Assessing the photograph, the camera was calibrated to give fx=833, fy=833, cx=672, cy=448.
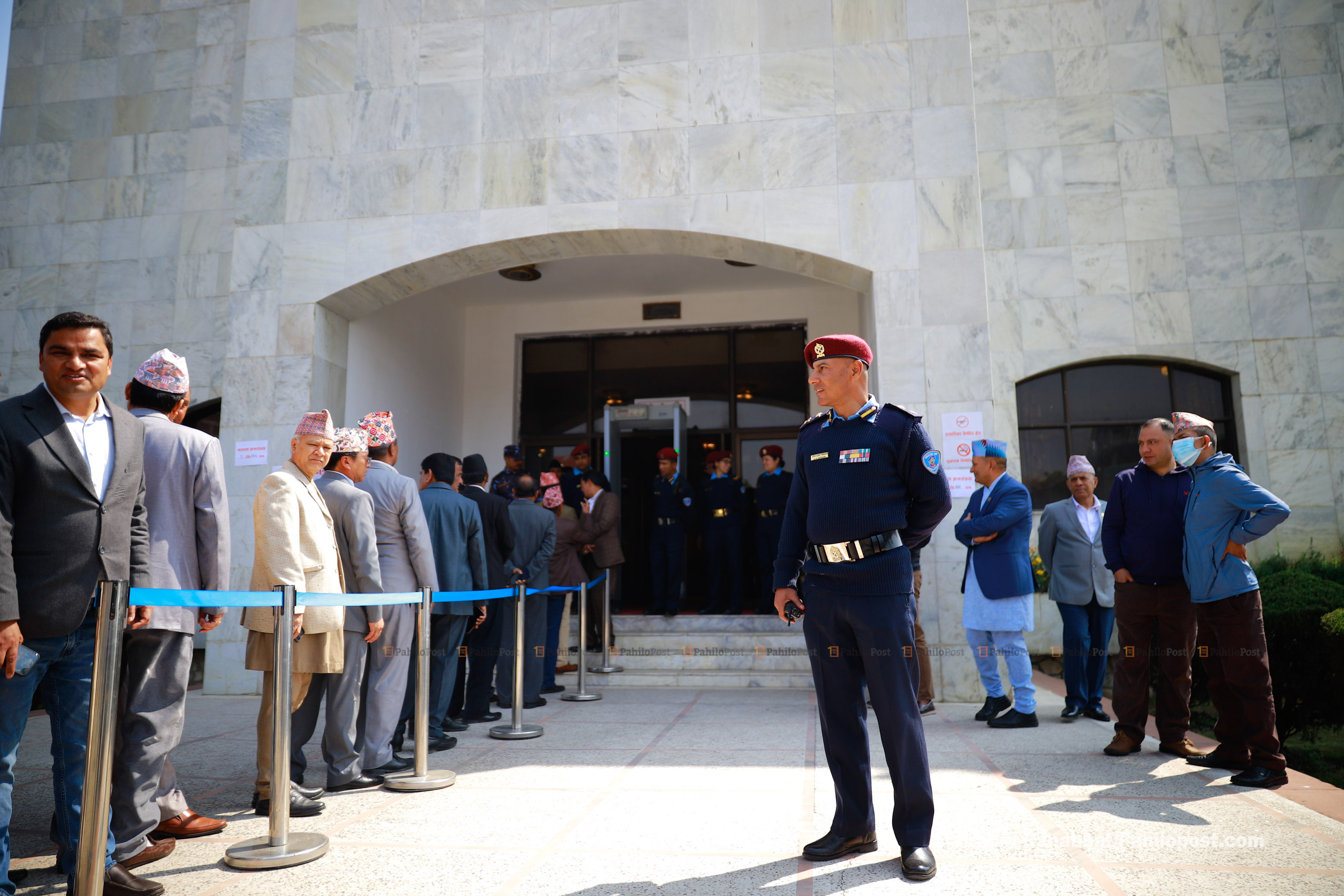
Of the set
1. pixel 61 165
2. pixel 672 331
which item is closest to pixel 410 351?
pixel 672 331

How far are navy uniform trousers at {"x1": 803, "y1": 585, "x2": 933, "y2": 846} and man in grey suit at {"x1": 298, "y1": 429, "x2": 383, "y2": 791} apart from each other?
2.33 metres

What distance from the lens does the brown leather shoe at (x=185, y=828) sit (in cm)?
347

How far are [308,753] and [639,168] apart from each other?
5723 mm

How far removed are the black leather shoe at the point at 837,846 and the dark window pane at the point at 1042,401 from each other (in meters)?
8.15

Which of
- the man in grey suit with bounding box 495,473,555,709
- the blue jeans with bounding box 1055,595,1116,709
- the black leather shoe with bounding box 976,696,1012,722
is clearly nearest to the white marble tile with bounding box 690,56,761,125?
the man in grey suit with bounding box 495,473,555,709

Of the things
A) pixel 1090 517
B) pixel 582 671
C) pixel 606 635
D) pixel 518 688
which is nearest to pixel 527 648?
pixel 582 671

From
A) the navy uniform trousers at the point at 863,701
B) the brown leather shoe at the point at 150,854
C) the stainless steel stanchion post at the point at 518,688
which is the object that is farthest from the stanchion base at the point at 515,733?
the navy uniform trousers at the point at 863,701

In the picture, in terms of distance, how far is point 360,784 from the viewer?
4273 mm

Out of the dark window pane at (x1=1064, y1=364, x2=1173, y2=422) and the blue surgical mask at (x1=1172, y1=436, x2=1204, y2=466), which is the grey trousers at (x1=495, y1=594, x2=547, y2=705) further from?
the dark window pane at (x1=1064, y1=364, x2=1173, y2=422)

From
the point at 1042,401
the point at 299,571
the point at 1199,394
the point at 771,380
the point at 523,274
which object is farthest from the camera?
the point at 771,380

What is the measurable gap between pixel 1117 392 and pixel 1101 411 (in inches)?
11.6

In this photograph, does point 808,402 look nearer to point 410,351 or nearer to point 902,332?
point 902,332

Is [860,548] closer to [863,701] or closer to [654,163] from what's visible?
[863,701]

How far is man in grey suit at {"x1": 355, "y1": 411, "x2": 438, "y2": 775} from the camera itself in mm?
4527
